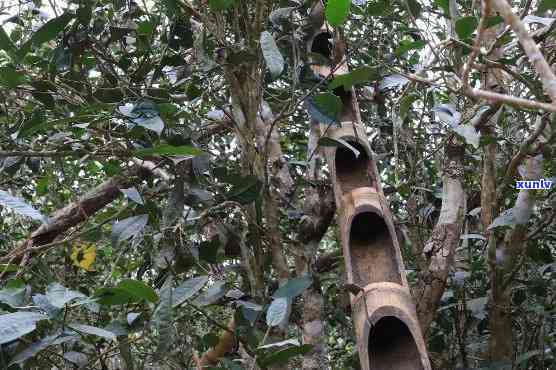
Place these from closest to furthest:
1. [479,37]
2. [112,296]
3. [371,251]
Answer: [479,37]
[112,296]
[371,251]

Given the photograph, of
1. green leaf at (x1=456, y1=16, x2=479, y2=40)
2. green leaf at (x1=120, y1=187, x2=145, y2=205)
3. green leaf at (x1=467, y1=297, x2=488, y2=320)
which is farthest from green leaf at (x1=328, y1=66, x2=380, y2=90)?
green leaf at (x1=467, y1=297, x2=488, y2=320)

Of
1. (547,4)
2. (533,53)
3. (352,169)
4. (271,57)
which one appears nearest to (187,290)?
(271,57)

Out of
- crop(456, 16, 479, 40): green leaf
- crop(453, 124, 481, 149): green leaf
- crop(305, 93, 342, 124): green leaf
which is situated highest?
crop(456, 16, 479, 40): green leaf

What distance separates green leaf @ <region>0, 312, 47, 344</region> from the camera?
2.30 ft

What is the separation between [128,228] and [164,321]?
0.77 feet

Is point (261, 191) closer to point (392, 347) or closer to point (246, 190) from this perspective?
point (246, 190)

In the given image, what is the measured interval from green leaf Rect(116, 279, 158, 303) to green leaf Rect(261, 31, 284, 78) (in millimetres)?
365

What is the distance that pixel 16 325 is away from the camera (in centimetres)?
72

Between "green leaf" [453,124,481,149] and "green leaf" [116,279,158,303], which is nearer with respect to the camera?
"green leaf" [116,279,158,303]

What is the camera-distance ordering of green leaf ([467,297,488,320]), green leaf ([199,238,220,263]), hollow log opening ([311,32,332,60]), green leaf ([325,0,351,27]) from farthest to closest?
green leaf ([467,297,488,320]) < hollow log opening ([311,32,332,60]) < green leaf ([199,238,220,263]) < green leaf ([325,0,351,27])

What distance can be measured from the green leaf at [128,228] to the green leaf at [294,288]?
241mm

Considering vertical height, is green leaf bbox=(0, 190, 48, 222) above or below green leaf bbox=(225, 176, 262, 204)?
below

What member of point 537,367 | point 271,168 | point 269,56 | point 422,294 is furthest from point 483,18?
point 537,367

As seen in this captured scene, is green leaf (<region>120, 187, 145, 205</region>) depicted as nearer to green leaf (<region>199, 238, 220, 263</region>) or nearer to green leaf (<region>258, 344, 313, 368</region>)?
green leaf (<region>199, 238, 220, 263</region>)
